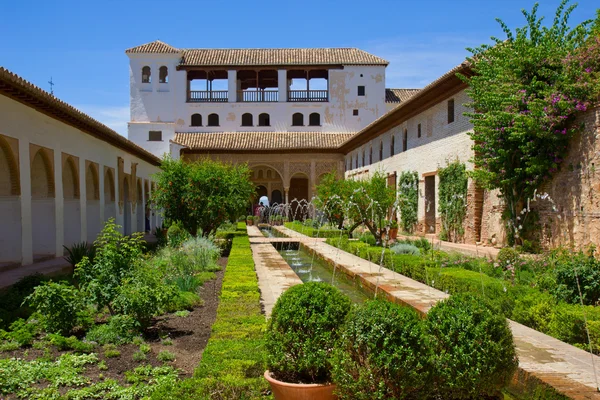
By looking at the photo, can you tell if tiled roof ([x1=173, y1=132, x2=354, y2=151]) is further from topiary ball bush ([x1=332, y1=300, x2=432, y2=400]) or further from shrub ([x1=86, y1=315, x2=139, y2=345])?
topiary ball bush ([x1=332, y1=300, x2=432, y2=400])

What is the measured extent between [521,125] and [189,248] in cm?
831

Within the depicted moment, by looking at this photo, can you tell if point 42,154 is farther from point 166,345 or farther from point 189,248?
point 166,345

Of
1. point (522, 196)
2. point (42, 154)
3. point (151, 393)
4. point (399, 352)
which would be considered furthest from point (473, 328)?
point (42, 154)

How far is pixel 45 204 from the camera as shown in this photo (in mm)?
14180

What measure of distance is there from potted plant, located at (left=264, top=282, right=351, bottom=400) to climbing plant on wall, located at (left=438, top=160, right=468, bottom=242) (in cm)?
1307

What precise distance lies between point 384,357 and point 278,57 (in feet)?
119

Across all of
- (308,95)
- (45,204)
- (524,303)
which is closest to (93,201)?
(45,204)

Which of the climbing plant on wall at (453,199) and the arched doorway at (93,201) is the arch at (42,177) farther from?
the climbing plant on wall at (453,199)

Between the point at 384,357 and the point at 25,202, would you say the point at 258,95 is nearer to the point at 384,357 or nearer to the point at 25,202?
the point at 25,202

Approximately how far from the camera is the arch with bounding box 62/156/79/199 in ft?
52.4

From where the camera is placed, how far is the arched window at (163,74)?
125 feet

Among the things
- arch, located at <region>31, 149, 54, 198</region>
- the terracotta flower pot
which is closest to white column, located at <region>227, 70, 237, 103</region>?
arch, located at <region>31, 149, 54, 198</region>

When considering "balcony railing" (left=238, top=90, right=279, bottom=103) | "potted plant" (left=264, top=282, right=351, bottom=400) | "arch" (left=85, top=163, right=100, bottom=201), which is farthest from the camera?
"balcony railing" (left=238, top=90, right=279, bottom=103)

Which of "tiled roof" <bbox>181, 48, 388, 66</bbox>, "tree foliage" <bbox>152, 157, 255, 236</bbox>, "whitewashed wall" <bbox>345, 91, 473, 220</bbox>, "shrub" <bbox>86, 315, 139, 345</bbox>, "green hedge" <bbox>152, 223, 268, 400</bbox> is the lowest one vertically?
"shrub" <bbox>86, 315, 139, 345</bbox>
